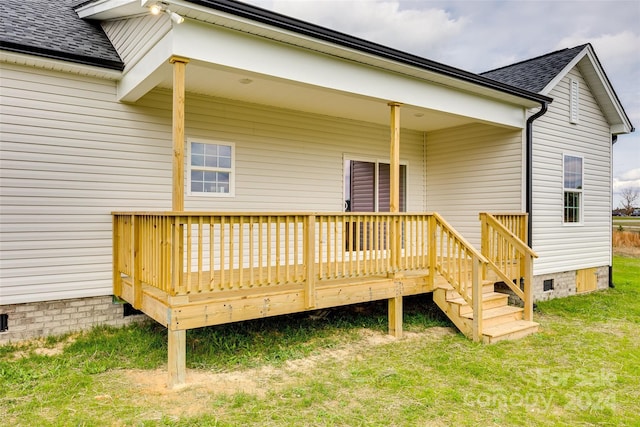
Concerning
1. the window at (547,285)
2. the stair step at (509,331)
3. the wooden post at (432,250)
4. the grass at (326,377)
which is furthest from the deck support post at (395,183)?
the window at (547,285)

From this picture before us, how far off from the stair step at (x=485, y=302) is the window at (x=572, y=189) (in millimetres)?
3478

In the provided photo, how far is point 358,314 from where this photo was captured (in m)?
6.85

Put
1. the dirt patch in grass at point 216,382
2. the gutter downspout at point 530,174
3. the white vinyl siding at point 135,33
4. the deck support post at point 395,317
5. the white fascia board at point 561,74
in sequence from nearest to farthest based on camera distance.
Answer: the dirt patch in grass at point 216,382 → the white vinyl siding at point 135,33 → the deck support post at point 395,317 → the gutter downspout at point 530,174 → the white fascia board at point 561,74

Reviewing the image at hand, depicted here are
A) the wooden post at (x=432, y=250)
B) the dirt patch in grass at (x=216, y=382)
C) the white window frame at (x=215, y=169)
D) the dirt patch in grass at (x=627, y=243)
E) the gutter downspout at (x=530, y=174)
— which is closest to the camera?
the dirt patch in grass at (x=216, y=382)

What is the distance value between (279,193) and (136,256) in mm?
2960

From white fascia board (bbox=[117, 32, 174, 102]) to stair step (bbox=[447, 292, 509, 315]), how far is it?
5.04m

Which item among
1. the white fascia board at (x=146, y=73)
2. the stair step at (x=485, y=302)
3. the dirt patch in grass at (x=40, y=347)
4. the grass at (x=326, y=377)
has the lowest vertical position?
the grass at (x=326, y=377)

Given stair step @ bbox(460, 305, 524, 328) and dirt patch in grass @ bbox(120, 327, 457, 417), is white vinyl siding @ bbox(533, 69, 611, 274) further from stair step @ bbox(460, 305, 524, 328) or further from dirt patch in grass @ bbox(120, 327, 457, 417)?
dirt patch in grass @ bbox(120, 327, 457, 417)

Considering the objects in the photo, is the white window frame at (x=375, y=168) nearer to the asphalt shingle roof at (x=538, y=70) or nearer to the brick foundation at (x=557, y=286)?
the asphalt shingle roof at (x=538, y=70)

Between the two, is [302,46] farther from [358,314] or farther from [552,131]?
[552,131]

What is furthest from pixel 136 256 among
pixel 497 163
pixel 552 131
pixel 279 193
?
pixel 552 131

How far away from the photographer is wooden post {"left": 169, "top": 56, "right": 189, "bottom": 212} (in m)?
4.23

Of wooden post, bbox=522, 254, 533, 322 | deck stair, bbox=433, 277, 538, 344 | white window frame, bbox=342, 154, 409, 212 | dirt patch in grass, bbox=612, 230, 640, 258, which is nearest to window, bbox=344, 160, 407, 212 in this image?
white window frame, bbox=342, 154, 409, 212

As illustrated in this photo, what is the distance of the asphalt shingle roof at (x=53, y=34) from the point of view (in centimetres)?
511
